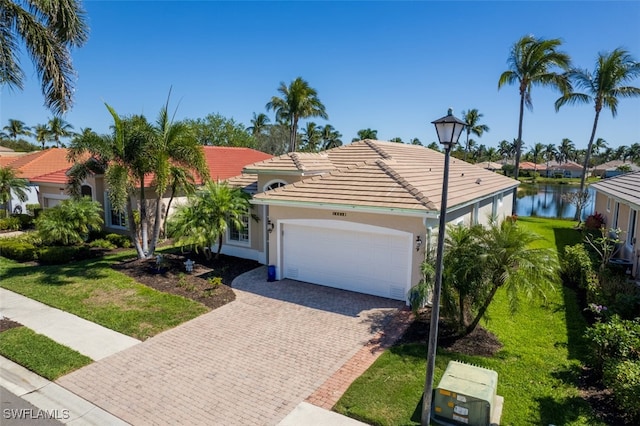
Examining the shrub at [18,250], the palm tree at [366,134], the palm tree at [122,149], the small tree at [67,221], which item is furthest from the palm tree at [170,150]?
the palm tree at [366,134]

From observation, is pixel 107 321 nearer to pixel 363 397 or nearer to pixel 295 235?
pixel 295 235

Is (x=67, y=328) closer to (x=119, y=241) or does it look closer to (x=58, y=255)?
(x=58, y=255)

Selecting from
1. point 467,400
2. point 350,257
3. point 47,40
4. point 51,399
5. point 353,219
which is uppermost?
point 47,40

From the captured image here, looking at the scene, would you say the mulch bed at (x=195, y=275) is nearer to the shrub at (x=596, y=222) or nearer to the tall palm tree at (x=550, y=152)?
the shrub at (x=596, y=222)

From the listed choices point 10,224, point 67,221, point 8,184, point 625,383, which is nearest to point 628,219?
point 625,383

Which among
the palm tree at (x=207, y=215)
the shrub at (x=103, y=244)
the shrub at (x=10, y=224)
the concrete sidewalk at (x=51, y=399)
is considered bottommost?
the concrete sidewalk at (x=51, y=399)

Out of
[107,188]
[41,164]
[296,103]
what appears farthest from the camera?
[296,103]

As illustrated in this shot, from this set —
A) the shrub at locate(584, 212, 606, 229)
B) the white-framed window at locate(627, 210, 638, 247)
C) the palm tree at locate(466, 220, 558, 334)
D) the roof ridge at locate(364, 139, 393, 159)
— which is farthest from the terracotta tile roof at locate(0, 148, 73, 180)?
the shrub at locate(584, 212, 606, 229)

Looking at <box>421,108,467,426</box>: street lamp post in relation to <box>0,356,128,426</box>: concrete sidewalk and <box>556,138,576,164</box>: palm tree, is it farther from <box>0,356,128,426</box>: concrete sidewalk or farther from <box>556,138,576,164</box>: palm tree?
<box>556,138,576,164</box>: palm tree
